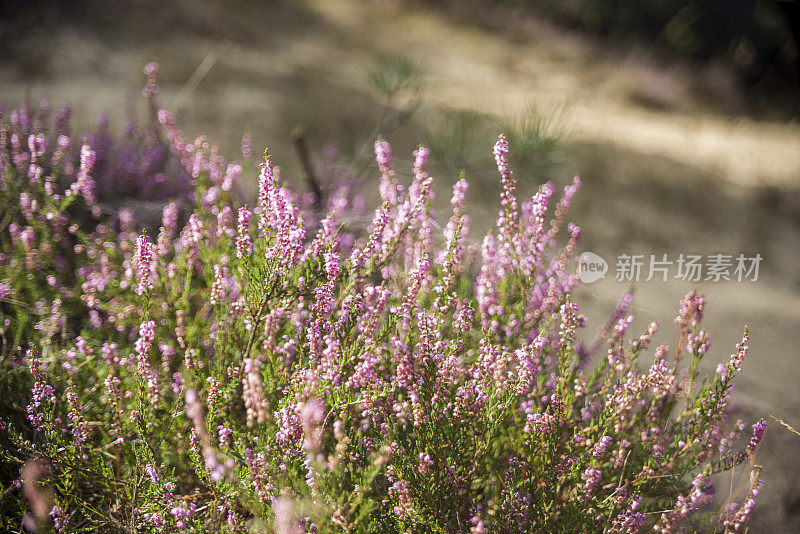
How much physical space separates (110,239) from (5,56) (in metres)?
2.12

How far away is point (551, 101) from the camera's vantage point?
5.53 meters

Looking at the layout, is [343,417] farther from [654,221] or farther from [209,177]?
[654,221]

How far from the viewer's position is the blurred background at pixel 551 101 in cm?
323

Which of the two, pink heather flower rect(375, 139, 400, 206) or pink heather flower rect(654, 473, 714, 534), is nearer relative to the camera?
pink heather flower rect(654, 473, 714, 534)

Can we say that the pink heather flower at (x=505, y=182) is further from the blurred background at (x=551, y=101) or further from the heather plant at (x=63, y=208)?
the heather plant at (x=63, y=208)

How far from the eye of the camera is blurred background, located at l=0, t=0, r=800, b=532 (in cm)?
323

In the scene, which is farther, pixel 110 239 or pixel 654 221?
pixel 654 221

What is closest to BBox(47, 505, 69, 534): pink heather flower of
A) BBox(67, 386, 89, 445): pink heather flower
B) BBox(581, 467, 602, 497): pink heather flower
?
BBox(67, 386, 89, 445): pink heather flower

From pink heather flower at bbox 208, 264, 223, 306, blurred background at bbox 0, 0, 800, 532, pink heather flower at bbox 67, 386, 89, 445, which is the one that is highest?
blurred background at bbox 0, 0, 800, 532

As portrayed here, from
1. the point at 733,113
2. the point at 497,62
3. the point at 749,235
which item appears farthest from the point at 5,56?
the point at 733,113

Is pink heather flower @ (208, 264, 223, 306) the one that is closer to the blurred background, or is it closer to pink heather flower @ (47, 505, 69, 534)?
pink heather flower @ (47, 505, 69, 534)

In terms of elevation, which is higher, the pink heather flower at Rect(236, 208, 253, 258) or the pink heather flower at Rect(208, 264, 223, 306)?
the pink heather flower at Rect(236, 208, 253, 258)

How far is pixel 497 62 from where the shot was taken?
6.11 meters

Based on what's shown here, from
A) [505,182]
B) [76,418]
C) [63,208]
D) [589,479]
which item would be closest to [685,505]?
[589,479]
